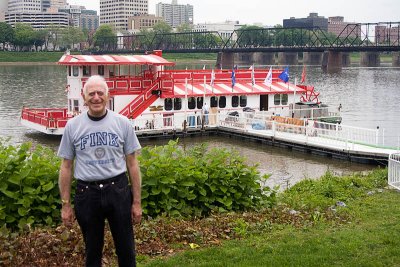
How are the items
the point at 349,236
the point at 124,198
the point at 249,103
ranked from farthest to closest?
the point at 249,103
the point at 349,236
the point at 124,198

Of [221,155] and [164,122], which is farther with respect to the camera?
[164,122]

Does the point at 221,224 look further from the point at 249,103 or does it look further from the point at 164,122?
the point at 249,103

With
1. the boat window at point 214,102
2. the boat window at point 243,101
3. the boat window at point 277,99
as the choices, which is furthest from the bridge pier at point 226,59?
the boat window at point 214,102

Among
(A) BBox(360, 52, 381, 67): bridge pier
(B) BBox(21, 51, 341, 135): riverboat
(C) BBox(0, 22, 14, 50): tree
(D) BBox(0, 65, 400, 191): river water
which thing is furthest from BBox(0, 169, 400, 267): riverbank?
(C) BBox(0, 22, 14, 50): tree

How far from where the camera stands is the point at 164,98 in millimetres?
33875

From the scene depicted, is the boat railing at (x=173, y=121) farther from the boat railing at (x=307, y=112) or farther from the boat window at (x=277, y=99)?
the boat window at (x=277, y=99)

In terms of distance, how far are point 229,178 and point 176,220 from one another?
147cm

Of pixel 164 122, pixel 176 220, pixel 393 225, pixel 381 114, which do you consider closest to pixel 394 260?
pixel 393 225

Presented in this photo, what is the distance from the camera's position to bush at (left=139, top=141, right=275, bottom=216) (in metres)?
10.4

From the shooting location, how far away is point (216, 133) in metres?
34.7

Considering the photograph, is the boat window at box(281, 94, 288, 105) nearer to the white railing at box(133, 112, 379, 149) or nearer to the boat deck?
the white railing at box(133, 112, 379, 149)

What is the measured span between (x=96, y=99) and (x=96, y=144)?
1.55ft

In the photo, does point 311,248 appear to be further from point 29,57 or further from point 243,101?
point 29,57

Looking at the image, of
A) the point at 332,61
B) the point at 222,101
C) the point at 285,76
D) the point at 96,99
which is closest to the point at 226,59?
the point at 332,61
